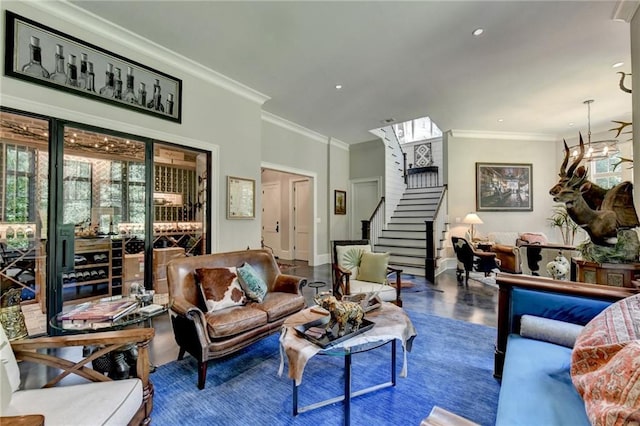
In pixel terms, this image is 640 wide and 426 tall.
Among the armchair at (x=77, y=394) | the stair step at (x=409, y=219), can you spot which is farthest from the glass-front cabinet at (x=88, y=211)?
the stair step at (x=409, y=219)

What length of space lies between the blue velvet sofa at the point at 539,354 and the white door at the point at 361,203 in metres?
5.53

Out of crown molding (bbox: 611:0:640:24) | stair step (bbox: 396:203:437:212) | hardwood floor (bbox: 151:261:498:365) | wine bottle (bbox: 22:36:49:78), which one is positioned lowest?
hardwood floor (bbox: 151:261:498:365)

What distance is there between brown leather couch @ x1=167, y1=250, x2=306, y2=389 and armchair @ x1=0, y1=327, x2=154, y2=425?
60 centimetres

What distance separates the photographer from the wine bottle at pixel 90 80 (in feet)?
9.66

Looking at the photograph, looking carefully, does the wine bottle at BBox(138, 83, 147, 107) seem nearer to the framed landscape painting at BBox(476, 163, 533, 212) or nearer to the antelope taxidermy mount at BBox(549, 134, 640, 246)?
the antelope taxidermy mount at BBox(549, 134, 640, 246)

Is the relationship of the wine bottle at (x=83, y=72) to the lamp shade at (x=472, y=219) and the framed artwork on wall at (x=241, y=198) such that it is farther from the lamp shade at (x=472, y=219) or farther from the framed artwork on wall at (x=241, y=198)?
the lamp shade at (x=472, y=219)

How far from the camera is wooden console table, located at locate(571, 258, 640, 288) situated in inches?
85.3

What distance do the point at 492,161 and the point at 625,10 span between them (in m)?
4.65

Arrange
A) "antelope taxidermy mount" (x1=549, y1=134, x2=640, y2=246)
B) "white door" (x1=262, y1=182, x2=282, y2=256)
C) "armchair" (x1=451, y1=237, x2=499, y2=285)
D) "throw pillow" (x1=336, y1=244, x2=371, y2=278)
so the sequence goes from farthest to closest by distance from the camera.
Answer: "white door" (x1=262, y1=182, x2=282, y2=256)
"armchair" (x1=451, y1=237, x2=499, y2=285)
"throw pillow" (x1=336, y1=244, x2=371, y2=278)
"antelope taxidermy mount" (x1=549, y1=134, x2=640, y2=246)

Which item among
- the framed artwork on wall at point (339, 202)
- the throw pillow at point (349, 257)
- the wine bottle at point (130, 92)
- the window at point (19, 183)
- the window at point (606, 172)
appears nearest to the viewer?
the window at point (19, 183)

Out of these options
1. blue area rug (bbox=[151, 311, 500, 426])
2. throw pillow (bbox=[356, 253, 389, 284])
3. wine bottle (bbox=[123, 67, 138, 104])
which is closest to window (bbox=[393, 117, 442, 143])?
throw pillow (bbox=[356, 253, 389, 284])

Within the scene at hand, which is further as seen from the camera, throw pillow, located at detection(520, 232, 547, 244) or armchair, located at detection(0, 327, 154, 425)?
throw pillow, located at detection(520, 232, 547, 244)

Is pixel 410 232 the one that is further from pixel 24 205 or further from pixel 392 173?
pixel 24 205

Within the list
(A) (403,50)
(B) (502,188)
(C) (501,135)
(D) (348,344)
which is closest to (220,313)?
(D) (348,344)
